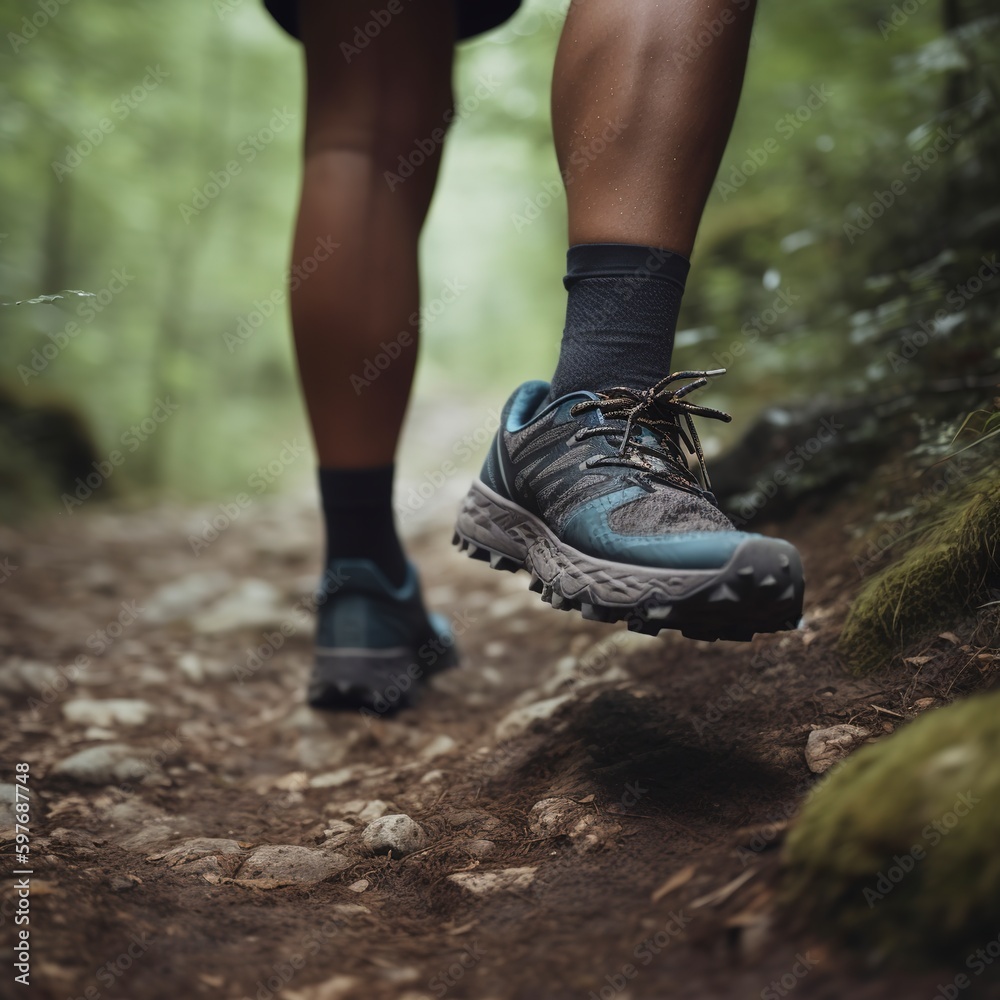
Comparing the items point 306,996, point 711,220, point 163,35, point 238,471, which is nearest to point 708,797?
point 306,996

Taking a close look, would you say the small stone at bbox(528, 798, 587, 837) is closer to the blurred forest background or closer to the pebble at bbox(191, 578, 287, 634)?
the blurred forest background

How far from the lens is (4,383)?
4.79 metres

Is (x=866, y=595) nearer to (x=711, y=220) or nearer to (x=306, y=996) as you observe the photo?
(x=306, y=996)

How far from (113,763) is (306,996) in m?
0.88

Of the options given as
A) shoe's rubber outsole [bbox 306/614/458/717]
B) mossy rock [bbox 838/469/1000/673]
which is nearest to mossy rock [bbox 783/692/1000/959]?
mossy rock [bbox 838/469/1000/673]

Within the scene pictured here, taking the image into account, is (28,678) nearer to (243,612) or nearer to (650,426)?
(243,612)

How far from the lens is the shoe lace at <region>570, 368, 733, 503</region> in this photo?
1201mm

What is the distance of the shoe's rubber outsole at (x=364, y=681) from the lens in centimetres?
169

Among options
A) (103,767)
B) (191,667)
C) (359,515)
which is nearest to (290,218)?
(191,667)

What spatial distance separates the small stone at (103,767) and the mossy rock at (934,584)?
4.25 ft

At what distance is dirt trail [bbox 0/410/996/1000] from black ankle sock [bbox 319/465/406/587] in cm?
36

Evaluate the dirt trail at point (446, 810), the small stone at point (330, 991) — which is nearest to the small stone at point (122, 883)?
the dirt trail at point (446, 810)

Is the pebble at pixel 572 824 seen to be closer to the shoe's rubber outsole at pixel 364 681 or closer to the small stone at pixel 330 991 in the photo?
the small stone at pixel 330 991

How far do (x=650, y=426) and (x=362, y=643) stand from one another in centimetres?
85
